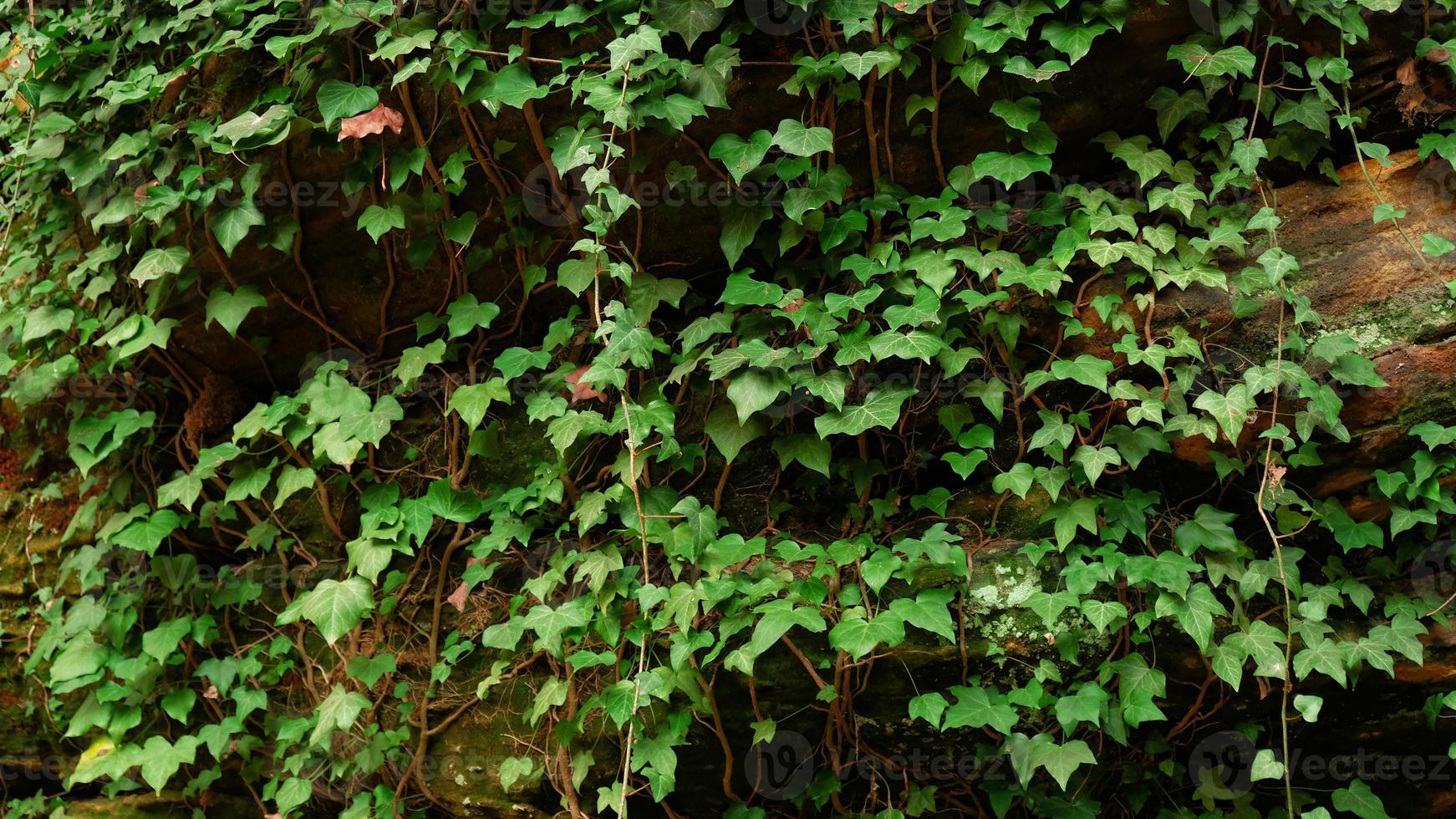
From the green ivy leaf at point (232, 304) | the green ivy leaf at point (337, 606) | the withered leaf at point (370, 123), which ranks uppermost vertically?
the withered leaf at point (370, 123)

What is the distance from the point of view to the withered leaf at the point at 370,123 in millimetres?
2477

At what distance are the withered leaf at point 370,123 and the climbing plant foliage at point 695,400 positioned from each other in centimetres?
4

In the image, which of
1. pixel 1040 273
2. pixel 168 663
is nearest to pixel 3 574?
pixel 168 663

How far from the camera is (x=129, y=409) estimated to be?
292 centimetres

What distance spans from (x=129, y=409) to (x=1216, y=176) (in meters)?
3.14

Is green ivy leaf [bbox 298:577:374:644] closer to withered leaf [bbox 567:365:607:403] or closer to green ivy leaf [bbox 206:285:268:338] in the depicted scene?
withered leaf [bbox 567:365:607:403]

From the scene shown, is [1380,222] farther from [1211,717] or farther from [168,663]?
[168,663]

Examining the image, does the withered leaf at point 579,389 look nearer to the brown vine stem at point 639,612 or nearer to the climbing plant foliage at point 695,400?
the climbing plant foliage at point 695,400

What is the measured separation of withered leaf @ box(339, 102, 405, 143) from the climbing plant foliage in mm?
43

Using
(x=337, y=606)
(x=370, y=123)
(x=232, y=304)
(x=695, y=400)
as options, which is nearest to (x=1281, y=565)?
(x=695, y=400)

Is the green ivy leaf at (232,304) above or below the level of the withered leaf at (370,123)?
below

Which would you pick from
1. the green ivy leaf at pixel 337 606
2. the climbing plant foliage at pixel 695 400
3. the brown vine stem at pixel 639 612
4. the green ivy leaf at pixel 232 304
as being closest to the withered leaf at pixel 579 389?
the climbing plant foliage at pixel 695 400

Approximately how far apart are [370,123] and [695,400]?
1.11 meters

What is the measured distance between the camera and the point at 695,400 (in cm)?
264
